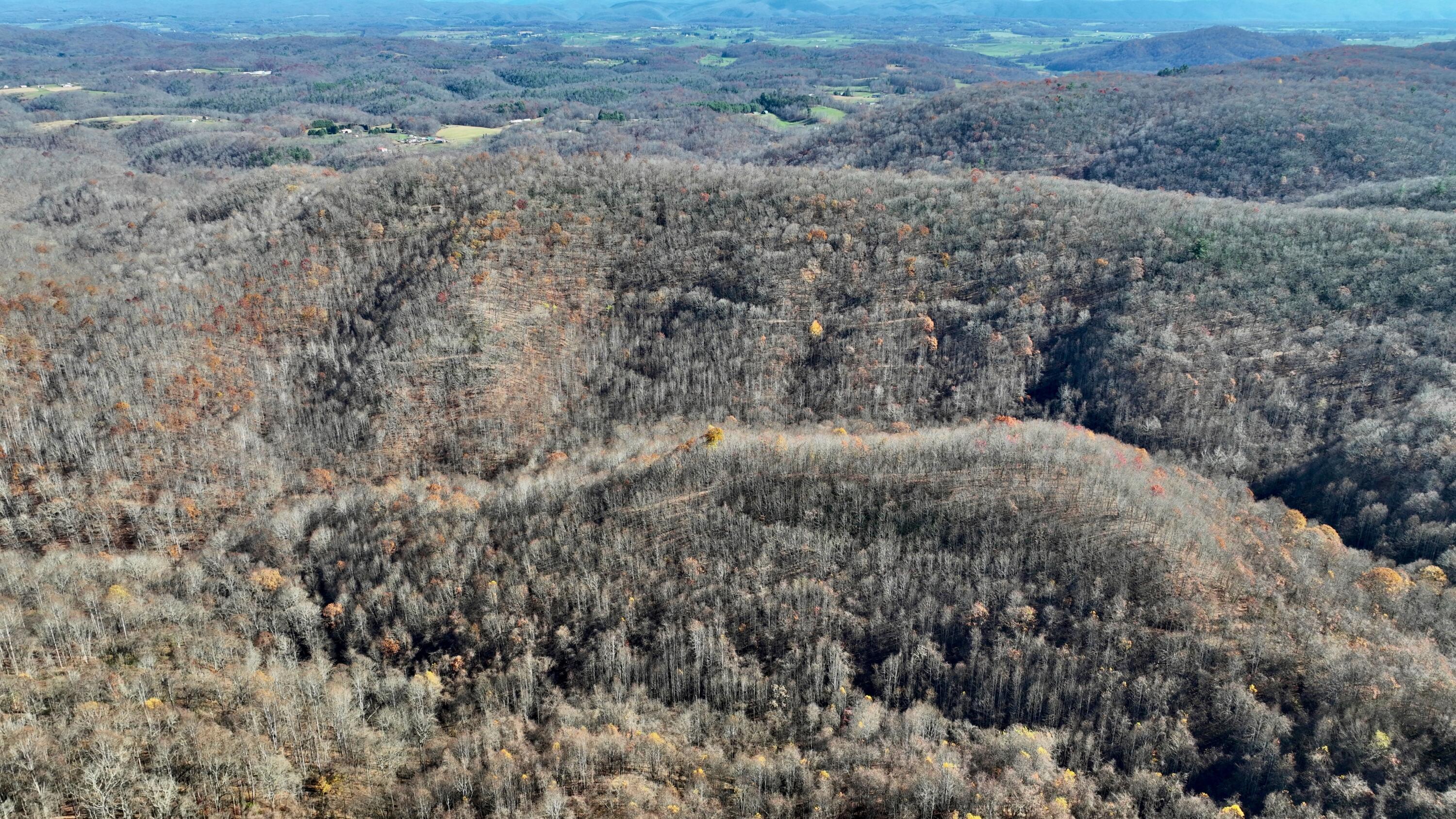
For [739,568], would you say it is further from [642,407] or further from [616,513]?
[642,407]

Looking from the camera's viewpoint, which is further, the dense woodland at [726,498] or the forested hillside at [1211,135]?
the forested hillside at [1211,135]

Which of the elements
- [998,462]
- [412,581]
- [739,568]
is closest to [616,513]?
[739,568]

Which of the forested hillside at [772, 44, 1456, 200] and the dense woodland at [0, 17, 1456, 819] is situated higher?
the forested hillside at [772, 44, 1456, 200]

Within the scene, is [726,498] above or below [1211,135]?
below

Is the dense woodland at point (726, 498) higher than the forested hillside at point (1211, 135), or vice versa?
the forested hillside at point (1211, 135)

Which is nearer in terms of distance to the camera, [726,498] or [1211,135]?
[726,498]
